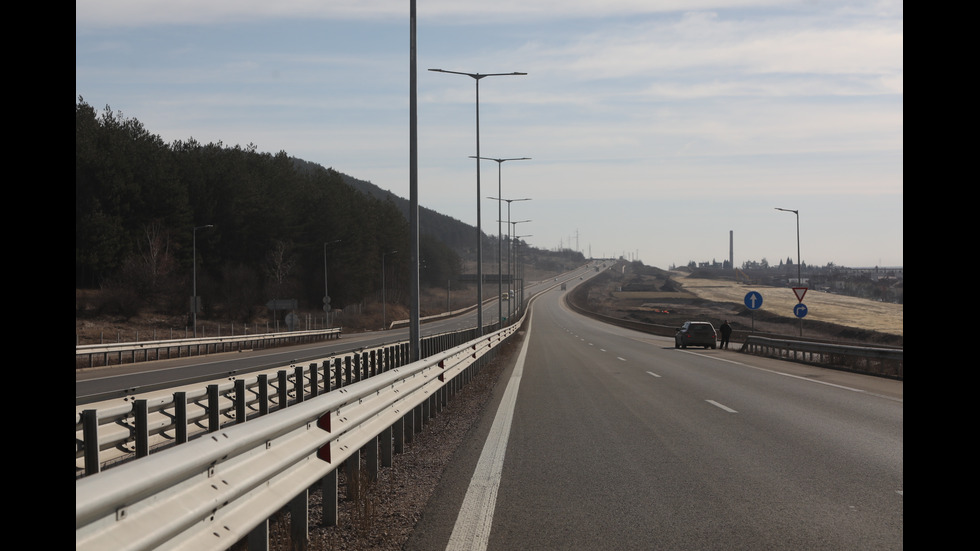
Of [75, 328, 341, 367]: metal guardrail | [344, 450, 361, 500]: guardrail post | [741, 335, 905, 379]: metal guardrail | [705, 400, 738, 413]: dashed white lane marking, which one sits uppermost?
[344, 450, 361, 500]: guardrail post

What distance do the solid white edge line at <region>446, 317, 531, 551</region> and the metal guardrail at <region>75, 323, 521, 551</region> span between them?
3.47 ft

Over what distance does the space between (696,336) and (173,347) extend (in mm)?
25886

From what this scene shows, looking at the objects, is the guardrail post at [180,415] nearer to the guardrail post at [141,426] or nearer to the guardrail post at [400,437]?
the guardrail post at [141,426]

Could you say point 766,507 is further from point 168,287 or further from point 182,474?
point 168,287

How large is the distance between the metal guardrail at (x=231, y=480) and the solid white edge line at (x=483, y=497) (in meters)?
1.06

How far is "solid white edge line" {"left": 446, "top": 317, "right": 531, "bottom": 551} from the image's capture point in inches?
288

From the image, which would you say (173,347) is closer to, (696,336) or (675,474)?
(696,336)

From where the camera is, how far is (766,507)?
27.6 feet

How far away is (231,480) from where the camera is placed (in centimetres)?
512

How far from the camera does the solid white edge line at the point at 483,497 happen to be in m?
7.30

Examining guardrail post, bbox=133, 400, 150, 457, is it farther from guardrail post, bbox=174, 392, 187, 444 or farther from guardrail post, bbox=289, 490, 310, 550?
guardrail post, bbox=289, 490, 310, 550

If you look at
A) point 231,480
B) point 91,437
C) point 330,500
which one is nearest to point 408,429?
point 330,500

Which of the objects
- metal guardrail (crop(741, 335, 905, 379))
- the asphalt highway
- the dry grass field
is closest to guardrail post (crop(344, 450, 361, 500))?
the asphalt highway
